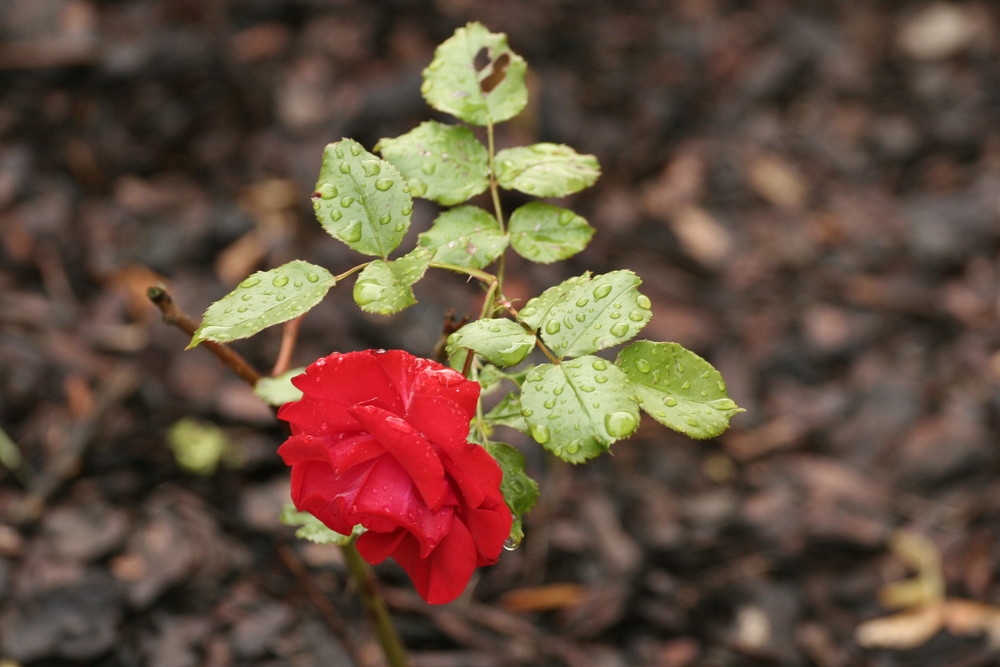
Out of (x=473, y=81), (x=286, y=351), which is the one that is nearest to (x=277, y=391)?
(x=286, y=351)

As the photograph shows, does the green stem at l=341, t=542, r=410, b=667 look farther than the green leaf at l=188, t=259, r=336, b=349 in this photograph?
Yes

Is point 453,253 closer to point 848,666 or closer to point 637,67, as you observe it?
point 848,666

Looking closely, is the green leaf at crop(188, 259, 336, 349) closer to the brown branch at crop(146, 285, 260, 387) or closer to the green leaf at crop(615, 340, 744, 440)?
the brown branch at crop(146, 285, 260, 387)

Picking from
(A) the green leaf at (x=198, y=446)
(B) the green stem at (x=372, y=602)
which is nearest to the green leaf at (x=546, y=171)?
(B) the green stem at (x=372, y=602)

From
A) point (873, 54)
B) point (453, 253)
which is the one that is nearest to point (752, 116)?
point (873, 54)

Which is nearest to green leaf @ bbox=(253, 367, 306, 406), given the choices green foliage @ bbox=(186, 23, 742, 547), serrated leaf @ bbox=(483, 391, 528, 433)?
green foliage @ bbox=(186, 23, 742, 547)

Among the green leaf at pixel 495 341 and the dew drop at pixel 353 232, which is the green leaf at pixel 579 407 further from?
the dew drop at pixel 353 232
